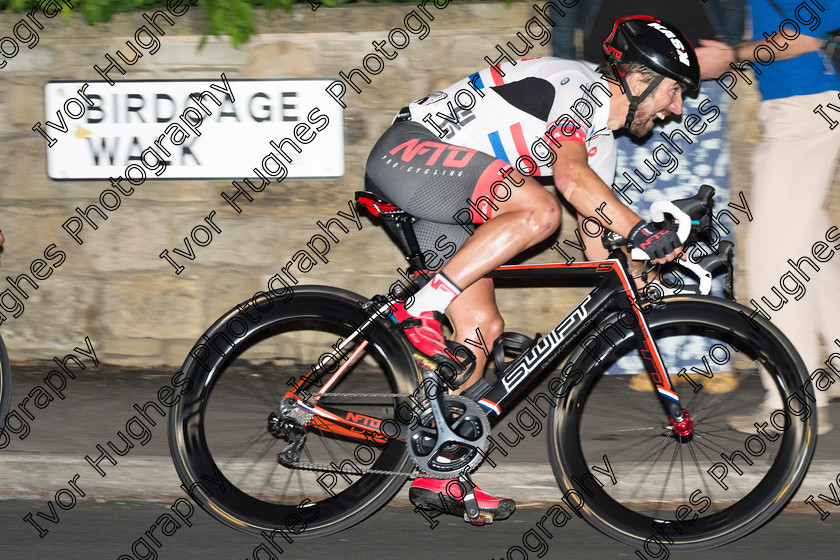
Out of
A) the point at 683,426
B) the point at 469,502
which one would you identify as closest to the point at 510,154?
the point at 683,426

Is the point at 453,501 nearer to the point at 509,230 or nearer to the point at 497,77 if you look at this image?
the point at 509,230

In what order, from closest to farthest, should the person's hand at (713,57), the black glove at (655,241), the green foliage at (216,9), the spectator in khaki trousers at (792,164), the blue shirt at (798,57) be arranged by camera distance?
the black glove at (655,241)
the blue shirt at (798,57)
the spectator in khaki trousers at (792,164)
the person's hand at (713,57)
the green foliage at (216,9)

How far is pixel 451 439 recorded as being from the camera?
3812 millimetres

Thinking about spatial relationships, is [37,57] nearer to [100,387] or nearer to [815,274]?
[100,387]

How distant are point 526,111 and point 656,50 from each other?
1.70 feet

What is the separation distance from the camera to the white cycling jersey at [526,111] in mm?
3754

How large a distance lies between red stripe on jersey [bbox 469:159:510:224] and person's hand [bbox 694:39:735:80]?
188 centimetres

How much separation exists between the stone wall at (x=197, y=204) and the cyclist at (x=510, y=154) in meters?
1.78

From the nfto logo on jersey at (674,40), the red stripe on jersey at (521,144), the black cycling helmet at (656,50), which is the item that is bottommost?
the red stripe on jersey at (521,144)

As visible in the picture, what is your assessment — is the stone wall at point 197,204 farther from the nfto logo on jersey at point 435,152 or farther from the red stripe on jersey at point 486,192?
the red stripe on jersey at point 486,192

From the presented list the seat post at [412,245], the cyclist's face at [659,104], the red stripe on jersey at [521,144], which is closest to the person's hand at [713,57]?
the cyclist's face at [659,104]

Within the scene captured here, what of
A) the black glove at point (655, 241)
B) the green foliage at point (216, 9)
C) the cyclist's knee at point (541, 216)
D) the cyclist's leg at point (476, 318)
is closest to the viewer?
the black glove at point (655, 241)

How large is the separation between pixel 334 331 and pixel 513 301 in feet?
6.43

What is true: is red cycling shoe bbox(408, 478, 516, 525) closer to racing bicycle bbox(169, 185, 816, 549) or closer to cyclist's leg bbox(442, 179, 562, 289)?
racing bicycle bbox(169, 185, 816, 549)
